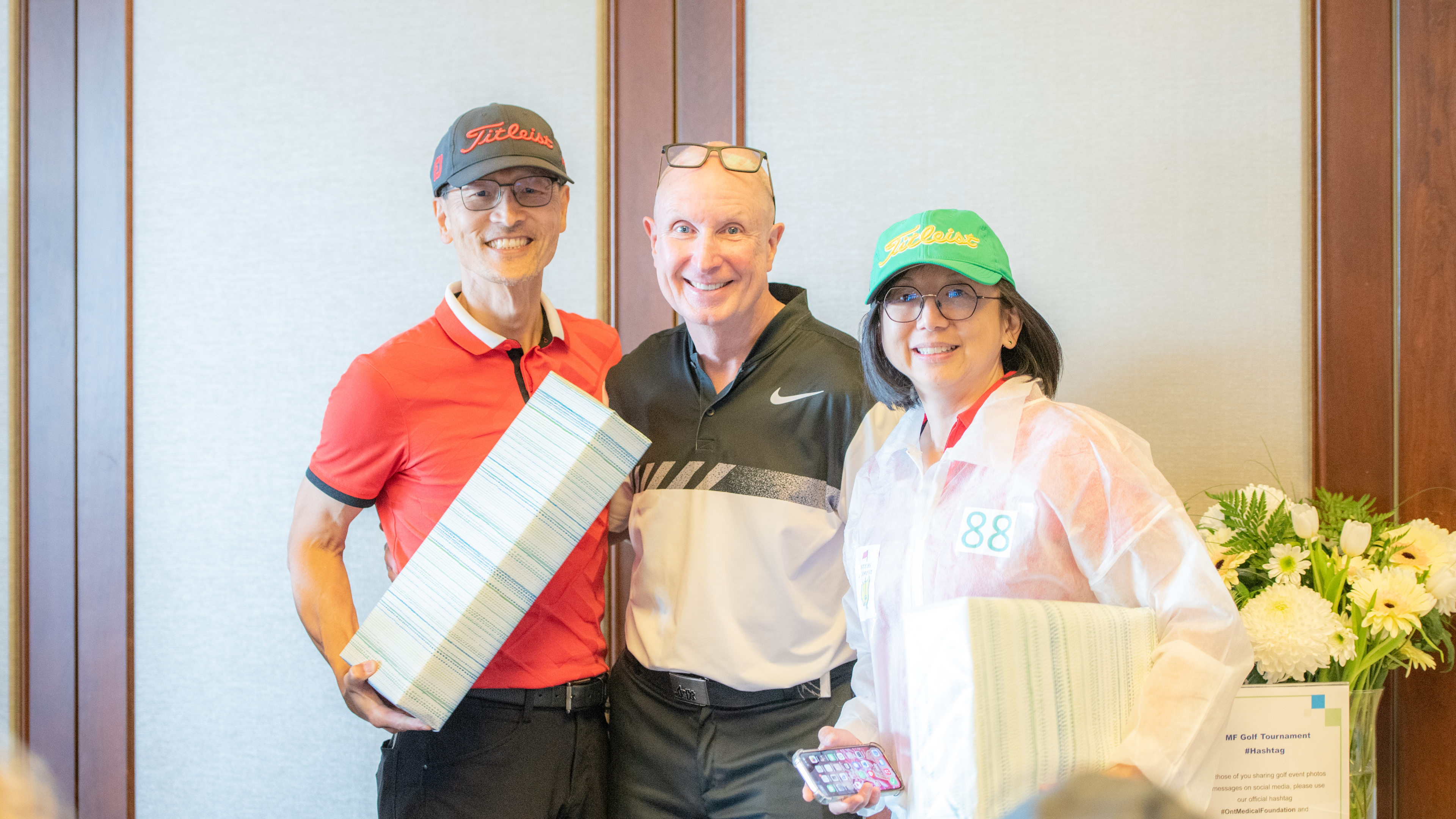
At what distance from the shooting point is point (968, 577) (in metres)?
1.30

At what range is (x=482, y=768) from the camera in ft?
5.32

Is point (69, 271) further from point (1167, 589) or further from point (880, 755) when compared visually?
point (1167, 589)

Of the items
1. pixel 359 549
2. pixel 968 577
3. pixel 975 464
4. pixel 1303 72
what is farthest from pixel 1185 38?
pixel 359 549

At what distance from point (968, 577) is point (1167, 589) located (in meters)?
0.25

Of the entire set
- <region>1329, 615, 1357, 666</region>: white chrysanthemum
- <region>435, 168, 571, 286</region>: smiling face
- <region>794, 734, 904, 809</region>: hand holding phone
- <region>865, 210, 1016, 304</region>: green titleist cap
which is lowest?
<region>794, 734, 904, 809</region>: hand holding phone

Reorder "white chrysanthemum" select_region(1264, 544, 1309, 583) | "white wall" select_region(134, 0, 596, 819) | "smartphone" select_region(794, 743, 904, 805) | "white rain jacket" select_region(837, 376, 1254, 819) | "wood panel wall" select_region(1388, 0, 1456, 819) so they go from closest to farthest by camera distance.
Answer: "white rain jacket" select_region(837, 376, 1254, 819)
"smartphone" select_region(794, 743, 904, 805)
"white chrysanthemum" select_region(1264, 544, 1309, 583)
"wood panel wall" select_region(1388, 0, 1456, 819)
"white wall" select_region(134, 0, 596, 819)

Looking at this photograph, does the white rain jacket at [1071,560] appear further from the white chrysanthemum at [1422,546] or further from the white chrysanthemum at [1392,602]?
the white chrysanthemum at [1422,546]

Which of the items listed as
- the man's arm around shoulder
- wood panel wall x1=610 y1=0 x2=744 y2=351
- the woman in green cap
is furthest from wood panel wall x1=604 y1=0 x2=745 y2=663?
the woman in green cap

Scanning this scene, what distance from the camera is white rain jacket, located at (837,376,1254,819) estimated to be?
3.92ft

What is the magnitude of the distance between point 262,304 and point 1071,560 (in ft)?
6.45

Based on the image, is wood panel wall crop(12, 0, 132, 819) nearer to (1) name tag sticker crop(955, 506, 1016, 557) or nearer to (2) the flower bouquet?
(1) name tag sticker crop(955, 506, 1016, 557)

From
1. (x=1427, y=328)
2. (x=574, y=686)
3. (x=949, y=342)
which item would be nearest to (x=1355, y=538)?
(x=1427, y=328)

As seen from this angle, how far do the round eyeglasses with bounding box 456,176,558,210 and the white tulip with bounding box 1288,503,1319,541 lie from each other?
151cm

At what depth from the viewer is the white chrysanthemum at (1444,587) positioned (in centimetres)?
170
